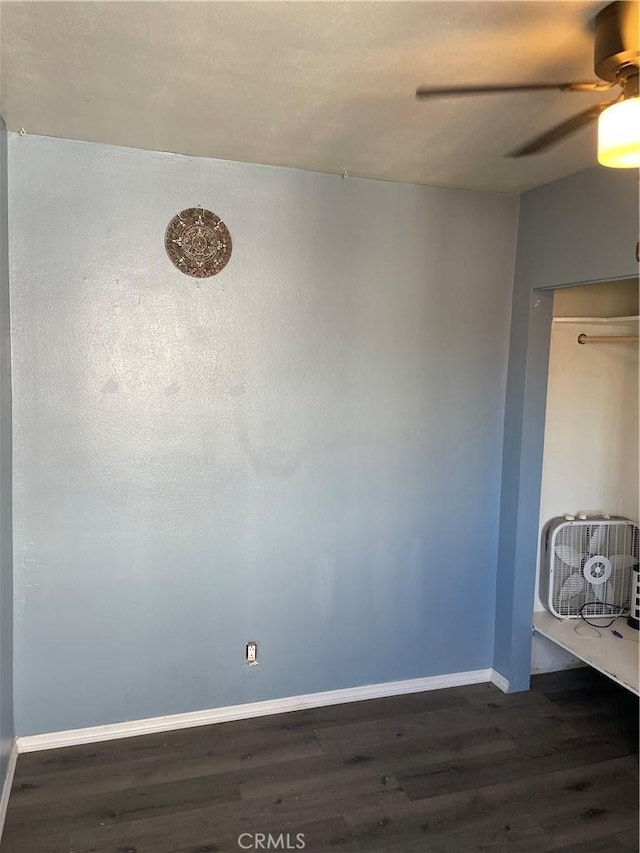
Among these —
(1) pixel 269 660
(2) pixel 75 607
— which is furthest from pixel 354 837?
(2) pixel 75 607

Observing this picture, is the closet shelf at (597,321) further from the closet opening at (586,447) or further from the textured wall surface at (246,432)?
the textured wall surface at (246,432)

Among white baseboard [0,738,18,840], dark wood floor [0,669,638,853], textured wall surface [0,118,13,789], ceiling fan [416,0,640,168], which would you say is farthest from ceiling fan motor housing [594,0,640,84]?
white baseboard [0,738,18,840]

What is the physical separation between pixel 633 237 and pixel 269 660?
2.34 metres

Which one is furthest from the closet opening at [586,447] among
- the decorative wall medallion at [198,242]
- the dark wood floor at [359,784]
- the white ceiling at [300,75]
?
the decorative wall medallion at [198,242]

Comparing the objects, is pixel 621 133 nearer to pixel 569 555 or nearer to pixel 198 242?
pixel 198 242

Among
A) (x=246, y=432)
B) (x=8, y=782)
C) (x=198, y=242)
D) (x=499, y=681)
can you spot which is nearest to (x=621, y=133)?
(x=198, y=242)

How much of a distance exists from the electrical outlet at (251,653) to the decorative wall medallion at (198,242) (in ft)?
5.38

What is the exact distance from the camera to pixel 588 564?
10.6ft

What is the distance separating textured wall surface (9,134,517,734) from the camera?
2.47m

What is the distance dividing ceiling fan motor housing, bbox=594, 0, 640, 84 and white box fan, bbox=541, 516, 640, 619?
7.44 feet

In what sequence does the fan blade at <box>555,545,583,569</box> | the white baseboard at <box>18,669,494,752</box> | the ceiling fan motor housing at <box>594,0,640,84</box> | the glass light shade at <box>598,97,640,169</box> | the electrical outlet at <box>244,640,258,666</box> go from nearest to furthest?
1. the glass light shade at <box>598,97,640,169</box>
2. the ceiling fan motor housing at <box>594,0,640,84</box>
3. the white baseboard at <box>18,669,494,752</box>
4. the electrical outlet at <box>244,640,258,666</box>
5. the fan blade at <box>555,545,583,569</box>

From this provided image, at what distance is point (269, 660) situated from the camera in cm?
289

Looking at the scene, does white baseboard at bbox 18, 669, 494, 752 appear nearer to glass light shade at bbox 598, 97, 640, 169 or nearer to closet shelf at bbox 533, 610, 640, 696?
closet shelf at bbox 533, 610, 640, 696

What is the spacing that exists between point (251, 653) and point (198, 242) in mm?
1821
